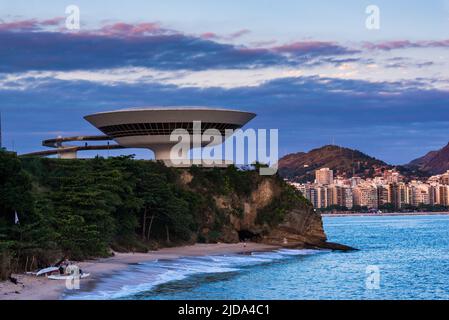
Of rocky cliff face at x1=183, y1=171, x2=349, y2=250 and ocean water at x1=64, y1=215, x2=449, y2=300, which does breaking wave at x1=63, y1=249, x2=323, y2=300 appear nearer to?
ocean water at x1=64, y1=215, x2=449, y2=300

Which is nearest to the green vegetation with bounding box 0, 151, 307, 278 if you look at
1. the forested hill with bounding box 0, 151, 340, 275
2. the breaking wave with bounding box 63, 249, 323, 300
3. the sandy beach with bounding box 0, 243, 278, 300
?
the forested hill with bounding box 0, 151, 340, 275

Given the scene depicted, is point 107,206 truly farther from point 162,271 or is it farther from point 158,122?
point 158,122

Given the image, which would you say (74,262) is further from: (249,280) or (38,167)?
(38,167)

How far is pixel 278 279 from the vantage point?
47.5 metres

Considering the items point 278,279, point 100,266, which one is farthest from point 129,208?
point 278,279

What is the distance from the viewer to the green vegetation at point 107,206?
4059cm

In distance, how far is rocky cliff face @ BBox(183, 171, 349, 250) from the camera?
7650 cm

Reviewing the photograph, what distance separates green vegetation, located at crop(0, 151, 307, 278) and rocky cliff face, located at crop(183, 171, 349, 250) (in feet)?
0.53

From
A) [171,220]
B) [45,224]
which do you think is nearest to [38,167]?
[171,220]

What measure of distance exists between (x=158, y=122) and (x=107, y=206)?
31.3 metres

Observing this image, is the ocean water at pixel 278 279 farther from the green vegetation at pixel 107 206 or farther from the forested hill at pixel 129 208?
the forested hill at pixel 129 208
